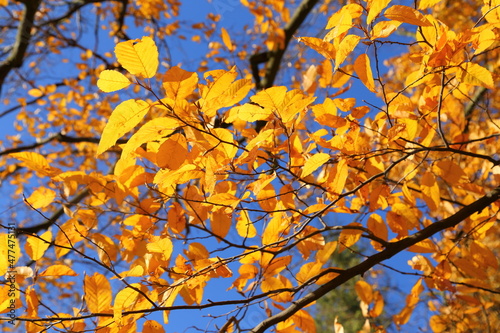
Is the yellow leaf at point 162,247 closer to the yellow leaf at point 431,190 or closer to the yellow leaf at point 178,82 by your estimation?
the yellow leaf at point 178,82

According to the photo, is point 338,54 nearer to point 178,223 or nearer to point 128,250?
point 178,223

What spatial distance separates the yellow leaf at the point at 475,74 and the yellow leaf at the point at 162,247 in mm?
849

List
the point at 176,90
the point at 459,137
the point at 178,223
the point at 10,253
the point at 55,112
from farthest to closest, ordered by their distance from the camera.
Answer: the point at 55,112
the point at 459,137
the point at 178,223
the point at 10,253
the point at 176,90

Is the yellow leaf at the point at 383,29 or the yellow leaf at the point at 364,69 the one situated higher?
the yellow leaf at the point at 383,29

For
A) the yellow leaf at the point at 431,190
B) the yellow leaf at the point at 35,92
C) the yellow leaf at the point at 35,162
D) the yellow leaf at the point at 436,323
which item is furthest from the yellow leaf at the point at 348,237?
the yellow leaf at the point at 35,92

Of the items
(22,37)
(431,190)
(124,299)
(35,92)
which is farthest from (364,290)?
(35,92)

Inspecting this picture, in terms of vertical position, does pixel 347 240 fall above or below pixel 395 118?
below

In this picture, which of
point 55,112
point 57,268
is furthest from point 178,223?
point 55,112

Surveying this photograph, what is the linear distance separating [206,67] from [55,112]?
223cm

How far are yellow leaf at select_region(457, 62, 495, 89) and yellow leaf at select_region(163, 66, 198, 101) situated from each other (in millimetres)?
653

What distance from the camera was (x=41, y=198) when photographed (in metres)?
1.31

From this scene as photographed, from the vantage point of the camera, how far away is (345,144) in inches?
46.1

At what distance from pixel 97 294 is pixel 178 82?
0.66 meters

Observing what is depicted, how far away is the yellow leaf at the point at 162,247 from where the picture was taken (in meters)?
1.06
